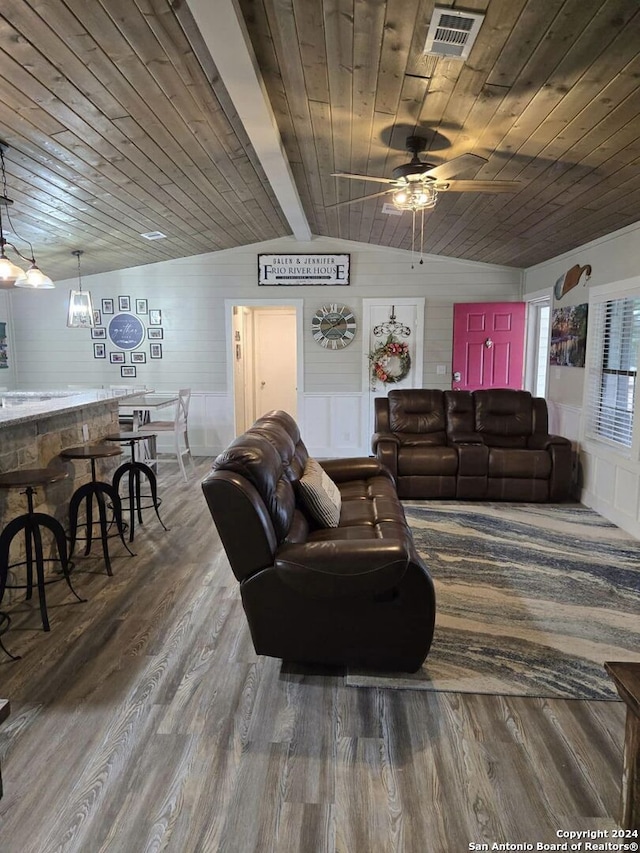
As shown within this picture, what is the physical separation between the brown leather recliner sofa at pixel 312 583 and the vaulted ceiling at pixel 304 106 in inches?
73.2

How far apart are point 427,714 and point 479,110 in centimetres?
291

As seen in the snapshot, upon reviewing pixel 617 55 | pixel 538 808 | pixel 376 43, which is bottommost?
pixel 538 808

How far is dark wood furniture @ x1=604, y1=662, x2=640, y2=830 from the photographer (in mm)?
1314

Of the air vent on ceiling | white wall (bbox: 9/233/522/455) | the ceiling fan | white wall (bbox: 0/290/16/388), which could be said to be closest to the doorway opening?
white wall (bbox: 9/233/522/455)

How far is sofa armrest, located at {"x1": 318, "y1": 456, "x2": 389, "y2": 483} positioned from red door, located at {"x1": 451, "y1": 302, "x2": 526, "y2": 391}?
335 cm

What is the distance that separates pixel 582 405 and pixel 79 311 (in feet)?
17.0

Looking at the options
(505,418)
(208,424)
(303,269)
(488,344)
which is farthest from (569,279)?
(208,424)

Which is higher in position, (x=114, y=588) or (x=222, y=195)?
(x=222, y=195)

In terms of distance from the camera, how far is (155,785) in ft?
6.02

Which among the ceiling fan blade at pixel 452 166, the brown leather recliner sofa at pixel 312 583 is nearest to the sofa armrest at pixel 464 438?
the ceiling fan blade at pixel 452 166

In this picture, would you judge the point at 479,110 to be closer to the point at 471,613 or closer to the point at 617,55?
the point at 617,55

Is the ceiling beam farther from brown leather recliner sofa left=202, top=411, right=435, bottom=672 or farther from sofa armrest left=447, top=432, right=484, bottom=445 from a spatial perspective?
sofa armrest left=447, top=432, right=484, bottom=445

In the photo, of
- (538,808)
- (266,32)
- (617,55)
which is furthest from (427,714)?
(266,32)

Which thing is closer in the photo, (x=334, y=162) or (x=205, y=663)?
(x=205, y=663)
